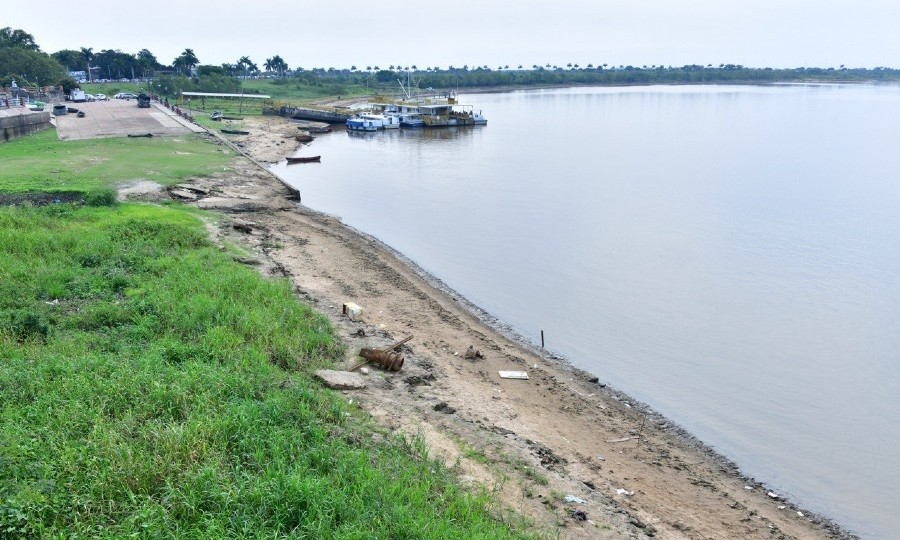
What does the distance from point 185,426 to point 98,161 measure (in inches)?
1101

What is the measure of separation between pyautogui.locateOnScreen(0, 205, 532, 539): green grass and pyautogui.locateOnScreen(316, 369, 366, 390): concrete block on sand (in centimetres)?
37

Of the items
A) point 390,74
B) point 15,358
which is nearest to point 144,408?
point 15,358

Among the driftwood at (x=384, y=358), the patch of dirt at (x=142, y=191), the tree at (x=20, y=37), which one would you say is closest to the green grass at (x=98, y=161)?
the patch of dirt at (x=142, y=191)

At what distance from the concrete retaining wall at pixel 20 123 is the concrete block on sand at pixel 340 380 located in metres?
36.1

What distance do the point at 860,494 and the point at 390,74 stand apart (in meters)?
170

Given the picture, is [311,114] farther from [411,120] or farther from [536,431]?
[536,431]

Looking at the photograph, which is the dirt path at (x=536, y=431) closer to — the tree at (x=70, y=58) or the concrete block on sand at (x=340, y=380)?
the concrete block on sand at (x=340, y=380)

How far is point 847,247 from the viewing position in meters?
27.4

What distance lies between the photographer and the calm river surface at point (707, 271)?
13.8 meters

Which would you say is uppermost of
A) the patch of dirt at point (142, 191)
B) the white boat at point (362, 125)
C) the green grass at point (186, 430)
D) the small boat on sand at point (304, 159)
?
the white boat at point (362, 125)

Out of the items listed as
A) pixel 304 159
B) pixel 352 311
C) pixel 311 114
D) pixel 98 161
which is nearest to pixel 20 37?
pixel 311 114

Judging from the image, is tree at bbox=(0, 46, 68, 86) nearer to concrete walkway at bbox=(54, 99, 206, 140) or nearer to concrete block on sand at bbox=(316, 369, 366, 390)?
concrete walkway at bbox=(54, 99, 206, 140)

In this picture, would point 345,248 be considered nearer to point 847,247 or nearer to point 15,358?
point 15,358

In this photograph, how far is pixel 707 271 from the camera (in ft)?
78.7
